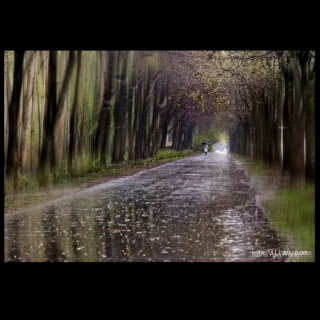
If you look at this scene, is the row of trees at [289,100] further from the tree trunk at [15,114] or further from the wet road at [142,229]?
the tree trunk at [15,114]

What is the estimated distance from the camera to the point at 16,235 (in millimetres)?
12648

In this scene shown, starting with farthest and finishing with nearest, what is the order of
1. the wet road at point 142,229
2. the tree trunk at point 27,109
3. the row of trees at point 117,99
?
1. the tree trunk at point 27,109
2. the row of trees at point 117,99
3. the wet road at point 142,229

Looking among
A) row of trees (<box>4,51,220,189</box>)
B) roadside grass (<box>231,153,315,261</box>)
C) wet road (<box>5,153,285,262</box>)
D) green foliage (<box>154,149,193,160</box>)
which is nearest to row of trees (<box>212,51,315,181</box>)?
roadside grass (<box>231,153,315,261</box>)

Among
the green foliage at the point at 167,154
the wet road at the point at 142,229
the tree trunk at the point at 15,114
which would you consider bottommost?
the wet road at the point at 142,229

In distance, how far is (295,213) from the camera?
1570 cm

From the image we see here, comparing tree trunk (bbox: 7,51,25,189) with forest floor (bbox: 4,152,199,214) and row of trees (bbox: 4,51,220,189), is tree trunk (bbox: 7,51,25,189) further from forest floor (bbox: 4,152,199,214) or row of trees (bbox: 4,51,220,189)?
forest floor (bbox: 4,152,199,214)

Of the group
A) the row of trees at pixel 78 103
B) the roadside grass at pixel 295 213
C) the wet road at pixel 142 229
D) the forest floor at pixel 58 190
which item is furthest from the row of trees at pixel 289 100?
the forest floor at pixel 58 190

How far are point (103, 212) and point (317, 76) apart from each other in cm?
894

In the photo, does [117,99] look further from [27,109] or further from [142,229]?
[142,229]

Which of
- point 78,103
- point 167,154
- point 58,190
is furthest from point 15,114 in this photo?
point 167,154

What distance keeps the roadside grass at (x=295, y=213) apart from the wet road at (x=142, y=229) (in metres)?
0.34

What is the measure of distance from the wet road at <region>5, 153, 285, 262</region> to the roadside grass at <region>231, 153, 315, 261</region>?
1.13 ft

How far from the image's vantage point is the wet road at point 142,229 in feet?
35.0
